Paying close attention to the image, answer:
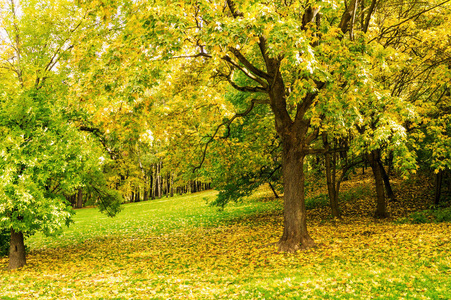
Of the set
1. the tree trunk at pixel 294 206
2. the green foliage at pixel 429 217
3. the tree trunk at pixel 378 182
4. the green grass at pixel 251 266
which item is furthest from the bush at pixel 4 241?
the green foliage at pixel 429 217

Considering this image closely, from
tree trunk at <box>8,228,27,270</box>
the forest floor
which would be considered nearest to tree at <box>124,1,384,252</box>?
the forest floor

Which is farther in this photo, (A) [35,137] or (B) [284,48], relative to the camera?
(A) [35,137]

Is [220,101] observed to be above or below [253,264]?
above

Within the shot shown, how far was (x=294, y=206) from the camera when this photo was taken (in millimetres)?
10984

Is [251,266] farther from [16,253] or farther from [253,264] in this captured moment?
[16,253]

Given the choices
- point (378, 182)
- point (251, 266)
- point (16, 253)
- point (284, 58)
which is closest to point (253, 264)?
point (251, 266)

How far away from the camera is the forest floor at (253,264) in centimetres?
711

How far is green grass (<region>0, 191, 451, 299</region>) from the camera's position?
7055mm

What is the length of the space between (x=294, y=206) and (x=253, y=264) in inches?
99.5

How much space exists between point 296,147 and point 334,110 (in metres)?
2.18

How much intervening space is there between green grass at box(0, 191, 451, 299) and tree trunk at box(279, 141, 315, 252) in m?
0.52

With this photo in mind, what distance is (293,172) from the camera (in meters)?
11.1

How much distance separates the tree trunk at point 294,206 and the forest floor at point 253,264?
45cm

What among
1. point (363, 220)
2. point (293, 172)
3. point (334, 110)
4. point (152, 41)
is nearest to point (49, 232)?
point (152, 41)
